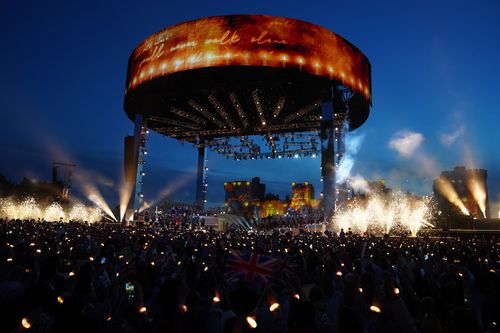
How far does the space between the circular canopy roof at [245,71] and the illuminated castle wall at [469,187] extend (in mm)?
88627

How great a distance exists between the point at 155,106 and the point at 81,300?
38816 mm

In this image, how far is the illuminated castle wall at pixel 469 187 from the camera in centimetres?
11031

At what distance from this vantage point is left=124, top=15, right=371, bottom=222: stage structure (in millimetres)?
31766

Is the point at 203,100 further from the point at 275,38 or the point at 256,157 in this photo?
the point at 256,157

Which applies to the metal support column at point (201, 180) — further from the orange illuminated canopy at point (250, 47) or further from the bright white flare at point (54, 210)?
the bright white flare at point (54, 210)

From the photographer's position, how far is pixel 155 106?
40.6 meters

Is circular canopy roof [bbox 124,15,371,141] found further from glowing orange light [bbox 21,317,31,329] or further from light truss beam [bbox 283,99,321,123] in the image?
glowing orange light [bbox 21,317,31,329]

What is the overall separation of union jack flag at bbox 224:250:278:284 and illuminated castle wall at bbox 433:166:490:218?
387ft

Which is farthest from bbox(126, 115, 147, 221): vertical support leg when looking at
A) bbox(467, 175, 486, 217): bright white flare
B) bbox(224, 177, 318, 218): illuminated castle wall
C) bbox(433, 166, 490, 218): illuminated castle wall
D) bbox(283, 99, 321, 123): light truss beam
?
bbox(467, 175, 486, 217): bright white flare

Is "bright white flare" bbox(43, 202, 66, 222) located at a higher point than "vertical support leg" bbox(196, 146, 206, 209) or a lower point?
lower

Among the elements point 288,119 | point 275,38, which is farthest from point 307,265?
point 288,119

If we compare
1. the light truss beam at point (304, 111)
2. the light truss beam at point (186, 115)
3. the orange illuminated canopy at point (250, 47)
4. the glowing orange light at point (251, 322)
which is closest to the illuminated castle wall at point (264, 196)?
the light truss beam at point (186, 115)

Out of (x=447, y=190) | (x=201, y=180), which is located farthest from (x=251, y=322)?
(x=447, y=190)

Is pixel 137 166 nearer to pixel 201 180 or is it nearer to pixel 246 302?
pixel 201 180
